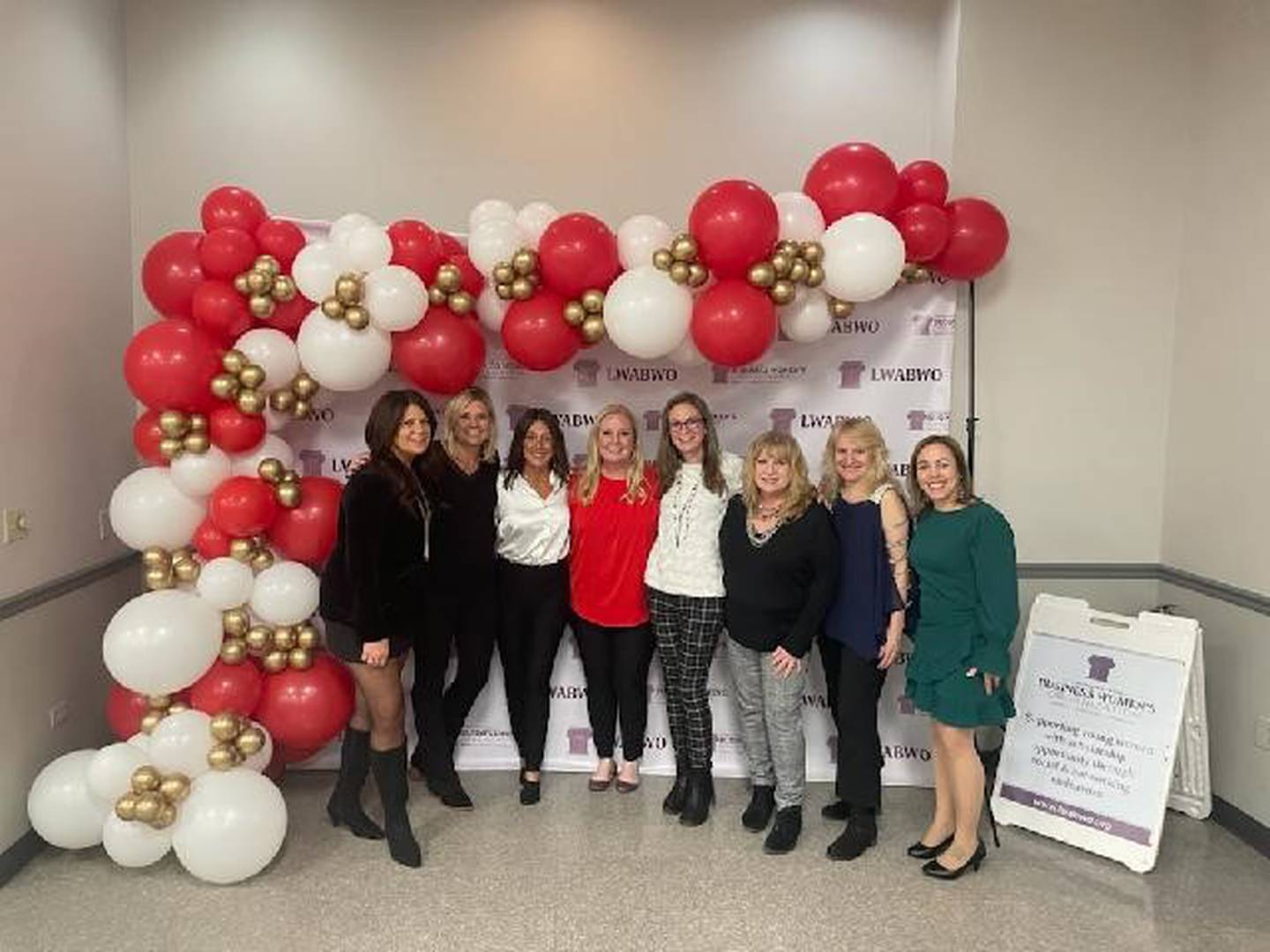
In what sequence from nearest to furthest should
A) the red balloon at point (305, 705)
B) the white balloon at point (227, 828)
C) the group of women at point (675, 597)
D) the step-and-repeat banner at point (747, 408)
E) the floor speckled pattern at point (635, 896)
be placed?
the floor speckled pattern at point (635, 896), the white balloon at point (227, 828), the group of women at point (675, 597), the red balloon at point (305, 705), the step-and-repeat banner at point (747, 408)

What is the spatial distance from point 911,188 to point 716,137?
86 cm

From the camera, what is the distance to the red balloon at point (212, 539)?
2770 millimetres

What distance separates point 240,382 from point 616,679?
1.53 metres

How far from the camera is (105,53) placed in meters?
3.20

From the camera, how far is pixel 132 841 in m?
2.49

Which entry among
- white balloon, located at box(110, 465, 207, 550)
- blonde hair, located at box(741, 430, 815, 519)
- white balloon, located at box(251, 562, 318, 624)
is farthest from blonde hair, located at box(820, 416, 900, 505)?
white balloon, located at box(110, 465, 207, 550)

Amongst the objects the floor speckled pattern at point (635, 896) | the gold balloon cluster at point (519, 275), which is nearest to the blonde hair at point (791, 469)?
the gold balloon cluster at point (519, 275)

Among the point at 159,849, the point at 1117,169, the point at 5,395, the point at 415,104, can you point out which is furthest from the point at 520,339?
the point at 1117,169

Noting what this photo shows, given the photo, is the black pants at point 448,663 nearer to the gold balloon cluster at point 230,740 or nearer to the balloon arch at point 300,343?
the balloon arch at point 300,343

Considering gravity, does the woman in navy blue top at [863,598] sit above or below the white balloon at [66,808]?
above

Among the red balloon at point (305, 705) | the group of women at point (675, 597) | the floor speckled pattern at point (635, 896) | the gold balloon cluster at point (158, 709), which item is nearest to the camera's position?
the floor speckled pattern at point (635, 896)

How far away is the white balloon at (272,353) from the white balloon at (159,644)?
0.71 metres

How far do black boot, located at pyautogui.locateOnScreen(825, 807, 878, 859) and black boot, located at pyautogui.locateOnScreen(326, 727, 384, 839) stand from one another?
4.56ft

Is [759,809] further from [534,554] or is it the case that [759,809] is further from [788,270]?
[788,270]
